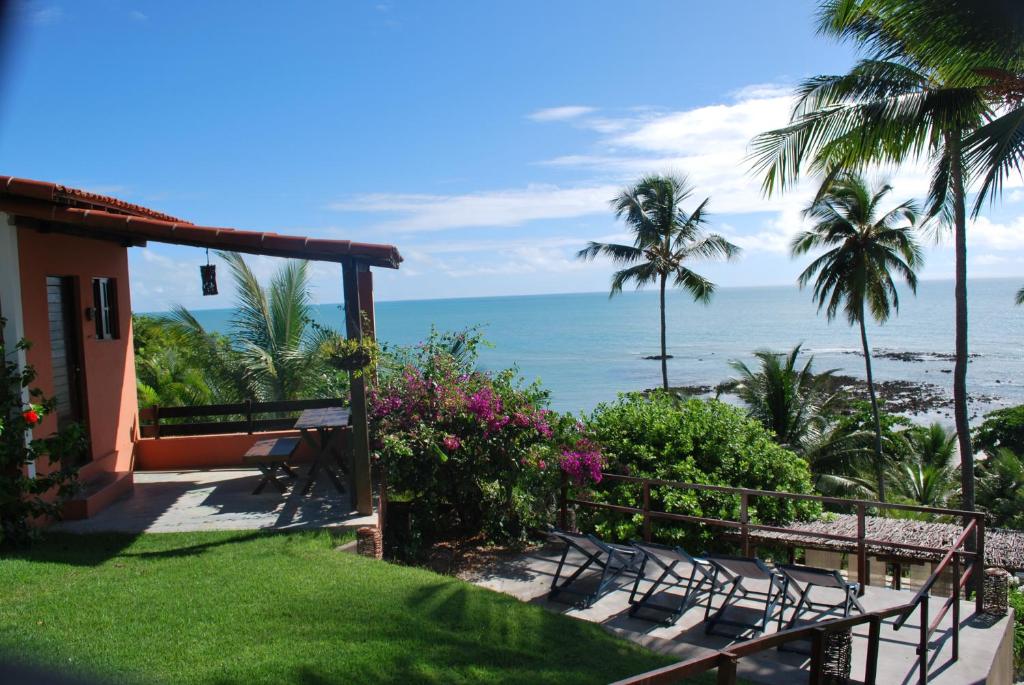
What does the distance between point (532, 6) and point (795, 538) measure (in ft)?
33.2

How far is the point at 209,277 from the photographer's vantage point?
30.4 ft

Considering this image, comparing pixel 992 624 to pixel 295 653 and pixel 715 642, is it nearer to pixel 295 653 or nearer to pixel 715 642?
pixel 715 642

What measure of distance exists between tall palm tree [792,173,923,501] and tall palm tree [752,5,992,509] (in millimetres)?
11934

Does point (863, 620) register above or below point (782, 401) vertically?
above

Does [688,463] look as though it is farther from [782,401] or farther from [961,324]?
[782,401]

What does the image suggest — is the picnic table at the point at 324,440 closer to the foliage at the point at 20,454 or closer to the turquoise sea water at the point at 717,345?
the foliage at the point at 20,454

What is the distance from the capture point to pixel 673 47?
633 inches

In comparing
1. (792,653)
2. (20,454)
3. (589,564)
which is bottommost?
(792,653)

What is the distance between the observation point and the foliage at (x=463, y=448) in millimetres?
8211

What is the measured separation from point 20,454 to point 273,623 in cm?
323

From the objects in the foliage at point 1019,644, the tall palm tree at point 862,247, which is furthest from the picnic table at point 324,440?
the tall palm tree at point 862,247

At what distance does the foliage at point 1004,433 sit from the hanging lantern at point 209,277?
2861 cm

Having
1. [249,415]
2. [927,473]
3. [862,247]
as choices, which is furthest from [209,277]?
[927,473]

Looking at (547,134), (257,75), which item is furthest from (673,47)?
(547,134)
